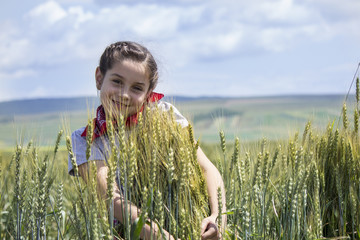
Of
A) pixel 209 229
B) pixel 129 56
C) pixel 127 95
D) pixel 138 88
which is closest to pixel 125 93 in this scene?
pixel 127 95

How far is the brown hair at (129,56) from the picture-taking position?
258 centimetres

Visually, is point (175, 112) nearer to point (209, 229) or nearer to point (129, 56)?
point (129, 56)

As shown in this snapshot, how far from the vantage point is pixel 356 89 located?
8.96ft

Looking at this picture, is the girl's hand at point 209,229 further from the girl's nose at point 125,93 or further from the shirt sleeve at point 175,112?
the girl's nose at point 125,93

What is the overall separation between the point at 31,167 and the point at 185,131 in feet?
2.41

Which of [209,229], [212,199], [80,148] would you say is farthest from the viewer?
[80,148]

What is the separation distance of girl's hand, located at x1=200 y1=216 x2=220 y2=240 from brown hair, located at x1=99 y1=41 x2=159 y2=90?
95cm

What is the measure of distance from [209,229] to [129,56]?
1113 millimetres

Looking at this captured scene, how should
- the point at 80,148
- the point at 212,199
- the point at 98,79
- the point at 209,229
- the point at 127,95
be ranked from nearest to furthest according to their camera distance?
the point at 209,229
the point at 212,199
the point at 127,95
the point at 80,148
the point at 98,79

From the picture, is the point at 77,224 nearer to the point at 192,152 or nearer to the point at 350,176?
→ the point at 192,152

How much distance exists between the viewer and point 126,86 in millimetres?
2445

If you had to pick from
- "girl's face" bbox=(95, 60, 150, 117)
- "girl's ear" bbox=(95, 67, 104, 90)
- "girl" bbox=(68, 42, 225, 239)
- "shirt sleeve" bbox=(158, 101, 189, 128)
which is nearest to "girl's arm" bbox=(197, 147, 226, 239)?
"girl" bbox=(68, 42, 225, 239)

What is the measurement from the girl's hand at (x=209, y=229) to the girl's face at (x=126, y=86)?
71cm

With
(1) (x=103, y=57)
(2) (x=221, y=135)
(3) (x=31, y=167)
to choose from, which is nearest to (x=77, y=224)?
(3) (x=31, y=167)
